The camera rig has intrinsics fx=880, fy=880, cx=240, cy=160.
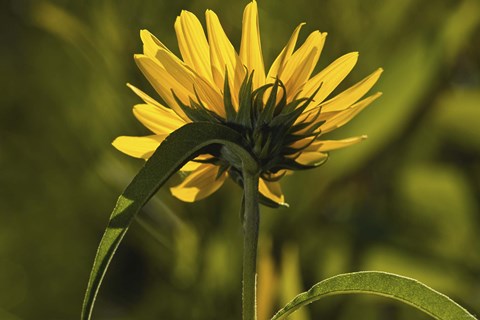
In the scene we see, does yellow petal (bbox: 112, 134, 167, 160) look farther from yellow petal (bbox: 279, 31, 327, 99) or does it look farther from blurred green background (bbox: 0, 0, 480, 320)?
blurred green background (bbox: 0, 0, 480, 320)

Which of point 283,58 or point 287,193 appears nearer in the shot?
point 283,58

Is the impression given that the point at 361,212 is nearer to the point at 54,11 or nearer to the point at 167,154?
the point at 54,11

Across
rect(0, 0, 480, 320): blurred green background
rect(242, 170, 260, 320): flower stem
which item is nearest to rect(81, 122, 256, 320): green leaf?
Answer: rect(242, 170, 260, 320): flower stem

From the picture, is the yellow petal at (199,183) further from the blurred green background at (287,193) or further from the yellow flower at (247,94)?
the blurred green background at (287,193)

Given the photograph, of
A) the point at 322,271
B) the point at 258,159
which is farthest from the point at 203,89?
the point at 322,271

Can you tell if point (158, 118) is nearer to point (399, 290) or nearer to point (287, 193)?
point (399, 290)

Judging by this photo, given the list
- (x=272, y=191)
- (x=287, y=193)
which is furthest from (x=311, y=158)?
(x=287, y=193)
